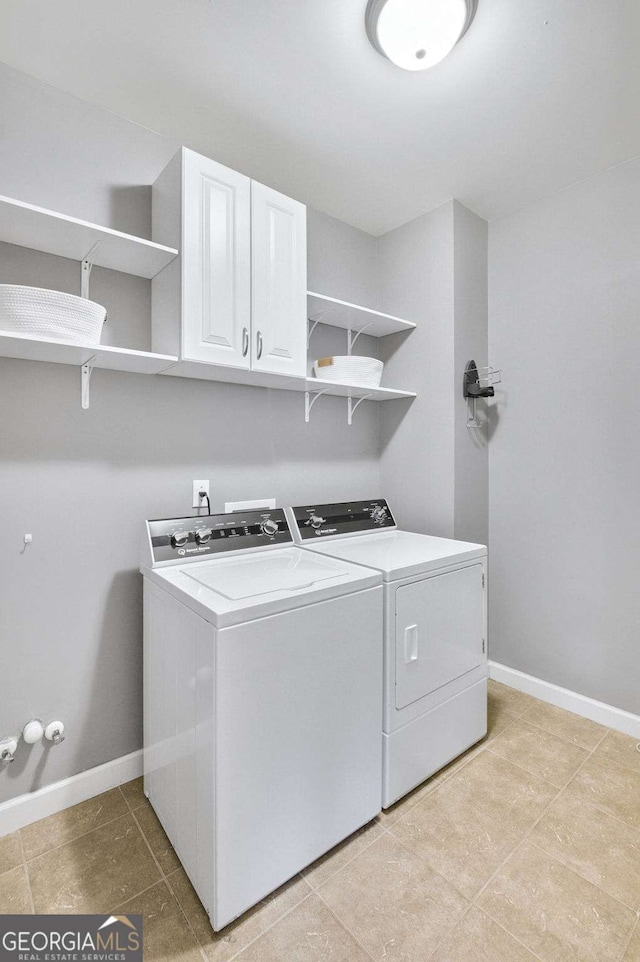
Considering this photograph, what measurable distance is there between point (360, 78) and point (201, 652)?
195 cm

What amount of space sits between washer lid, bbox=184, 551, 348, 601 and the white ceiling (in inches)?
67.3

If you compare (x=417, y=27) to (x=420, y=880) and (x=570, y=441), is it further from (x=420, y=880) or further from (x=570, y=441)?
(x=420, y=880)

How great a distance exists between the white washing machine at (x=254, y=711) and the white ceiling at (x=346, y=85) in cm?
156

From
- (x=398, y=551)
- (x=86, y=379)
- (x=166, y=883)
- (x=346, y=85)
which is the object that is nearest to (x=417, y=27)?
(x=346, y=85)

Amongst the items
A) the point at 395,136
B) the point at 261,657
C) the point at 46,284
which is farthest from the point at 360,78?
the point at 261,657

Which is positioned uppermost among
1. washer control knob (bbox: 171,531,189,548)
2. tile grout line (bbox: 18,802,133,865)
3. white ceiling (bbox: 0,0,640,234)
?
white ceiling (bbox: 0,0,640,234)

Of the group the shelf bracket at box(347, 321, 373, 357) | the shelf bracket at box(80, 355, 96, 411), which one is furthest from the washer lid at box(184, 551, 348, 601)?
the shelf bracket at box(347, 321, 373, 357)

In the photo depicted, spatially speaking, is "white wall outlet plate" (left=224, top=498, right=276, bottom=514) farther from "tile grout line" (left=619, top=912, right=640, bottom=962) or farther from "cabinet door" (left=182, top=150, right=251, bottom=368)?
"tile grout line" (left=619, top=912, right=640, bottom=962)

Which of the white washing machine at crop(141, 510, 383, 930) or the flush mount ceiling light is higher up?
the flush mount ceiling light

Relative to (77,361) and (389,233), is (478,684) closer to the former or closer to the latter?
(77,361)

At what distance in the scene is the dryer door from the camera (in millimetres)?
1584

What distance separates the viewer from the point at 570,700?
222 cm

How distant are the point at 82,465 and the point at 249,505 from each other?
2.36 feet

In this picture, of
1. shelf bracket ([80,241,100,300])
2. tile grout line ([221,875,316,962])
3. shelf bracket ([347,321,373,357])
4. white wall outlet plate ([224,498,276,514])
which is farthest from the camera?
shelf bracket ([347,321,373,357])
